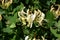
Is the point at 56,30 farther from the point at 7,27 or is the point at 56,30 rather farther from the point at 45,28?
the point at 7,27

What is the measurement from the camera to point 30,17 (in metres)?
2.19

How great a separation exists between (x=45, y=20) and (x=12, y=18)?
10.6 inches

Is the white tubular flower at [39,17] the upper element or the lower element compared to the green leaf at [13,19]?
upper

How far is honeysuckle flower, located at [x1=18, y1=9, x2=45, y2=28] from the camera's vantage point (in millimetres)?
2196

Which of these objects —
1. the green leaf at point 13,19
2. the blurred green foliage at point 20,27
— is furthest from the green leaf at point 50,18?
the green leaf at point 13,19

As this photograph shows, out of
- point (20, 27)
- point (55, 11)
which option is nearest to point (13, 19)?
point (20, 27)

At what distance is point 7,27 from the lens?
2250 millimetres

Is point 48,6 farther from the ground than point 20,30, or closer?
farther from the ground

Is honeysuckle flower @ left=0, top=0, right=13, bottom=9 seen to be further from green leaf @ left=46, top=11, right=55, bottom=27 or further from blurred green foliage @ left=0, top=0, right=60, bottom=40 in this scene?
green leaf @ left=46, top=11, right=55, bottom=27

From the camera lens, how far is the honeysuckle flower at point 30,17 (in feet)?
Answer: 7.20

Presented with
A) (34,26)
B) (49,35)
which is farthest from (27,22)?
(49,35)

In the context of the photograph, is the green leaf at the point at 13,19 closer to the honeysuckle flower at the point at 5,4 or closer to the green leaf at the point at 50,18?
the honeysuckle flower at the point at 5,4

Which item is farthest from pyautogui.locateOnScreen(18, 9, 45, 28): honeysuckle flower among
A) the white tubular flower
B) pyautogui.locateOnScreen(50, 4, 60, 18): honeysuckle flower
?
pyautogui.locateOnScreen(50, 4, 60, 18): honeysuckle flower

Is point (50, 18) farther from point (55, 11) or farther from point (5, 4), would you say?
point (5, 4)
